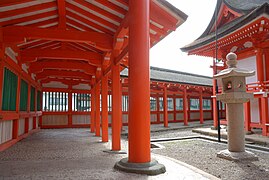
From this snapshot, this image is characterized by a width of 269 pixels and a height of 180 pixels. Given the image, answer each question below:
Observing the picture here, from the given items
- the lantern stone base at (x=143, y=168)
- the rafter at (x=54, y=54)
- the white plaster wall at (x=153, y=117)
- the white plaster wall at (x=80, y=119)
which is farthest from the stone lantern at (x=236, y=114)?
the white plaster wall at (x=153, y=117)

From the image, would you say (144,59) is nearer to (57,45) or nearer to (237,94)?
(237,94)

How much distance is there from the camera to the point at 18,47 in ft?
24.0

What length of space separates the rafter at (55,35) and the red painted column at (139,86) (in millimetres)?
2236

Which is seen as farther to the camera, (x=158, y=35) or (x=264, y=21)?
(x=264, y=21)

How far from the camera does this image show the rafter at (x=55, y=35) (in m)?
5.54

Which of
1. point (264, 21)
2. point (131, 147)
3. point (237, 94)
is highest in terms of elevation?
point (264, 21)

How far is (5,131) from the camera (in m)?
6.70

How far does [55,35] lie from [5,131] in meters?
3.31

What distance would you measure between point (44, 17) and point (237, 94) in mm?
5531

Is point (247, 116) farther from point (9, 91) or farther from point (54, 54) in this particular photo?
point (9, 91)

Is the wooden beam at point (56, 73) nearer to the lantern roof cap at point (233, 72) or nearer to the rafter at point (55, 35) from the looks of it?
the rafter at point (55, 35)

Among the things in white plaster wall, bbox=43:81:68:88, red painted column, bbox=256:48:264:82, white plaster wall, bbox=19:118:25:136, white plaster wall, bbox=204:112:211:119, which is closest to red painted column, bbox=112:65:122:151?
white plaster wall, bbox=19:118:25:136

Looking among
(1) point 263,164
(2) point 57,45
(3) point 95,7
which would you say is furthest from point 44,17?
(1) point 263,164

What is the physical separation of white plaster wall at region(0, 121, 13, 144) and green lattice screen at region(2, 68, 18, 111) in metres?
0.45
